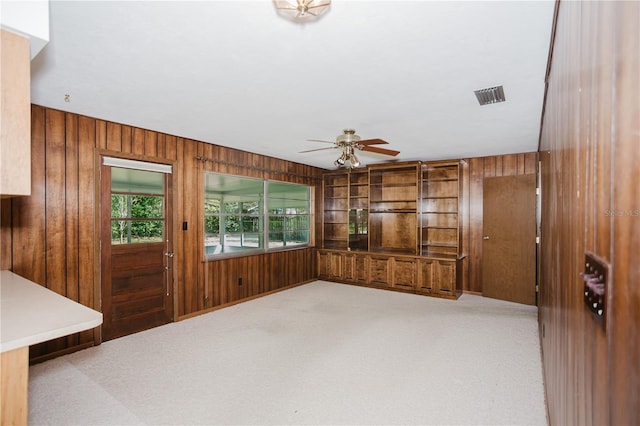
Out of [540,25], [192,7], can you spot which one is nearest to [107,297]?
[192,7]

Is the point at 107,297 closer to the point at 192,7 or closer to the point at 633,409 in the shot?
the point at 192,7

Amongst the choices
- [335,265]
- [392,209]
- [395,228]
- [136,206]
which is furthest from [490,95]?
[335,265]

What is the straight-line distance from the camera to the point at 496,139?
442 cm

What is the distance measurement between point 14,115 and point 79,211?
2.52 m

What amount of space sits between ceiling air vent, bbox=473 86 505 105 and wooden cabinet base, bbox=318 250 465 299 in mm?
3184

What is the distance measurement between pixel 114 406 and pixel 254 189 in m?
3.75

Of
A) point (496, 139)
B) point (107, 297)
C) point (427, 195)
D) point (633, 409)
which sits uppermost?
point (496, 139)

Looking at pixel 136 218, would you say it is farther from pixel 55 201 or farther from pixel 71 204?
pixel 55 201

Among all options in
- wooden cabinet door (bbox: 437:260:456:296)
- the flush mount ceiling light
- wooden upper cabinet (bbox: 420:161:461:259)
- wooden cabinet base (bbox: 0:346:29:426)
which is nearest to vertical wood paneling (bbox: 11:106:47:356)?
wooden cabinet base (bbox: 0:346:29:426)

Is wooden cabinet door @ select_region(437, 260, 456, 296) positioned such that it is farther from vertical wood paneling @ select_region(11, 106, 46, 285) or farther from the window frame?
vertical wood paneling @ select_region(11, 106, 46, 285)

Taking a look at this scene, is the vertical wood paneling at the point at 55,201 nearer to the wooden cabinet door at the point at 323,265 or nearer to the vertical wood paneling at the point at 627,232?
the vertical wood paneling at the point at 627,232

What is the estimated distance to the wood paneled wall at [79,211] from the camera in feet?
10.3

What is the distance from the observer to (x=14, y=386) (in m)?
1.41

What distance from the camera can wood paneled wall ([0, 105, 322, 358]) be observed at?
123 inches
